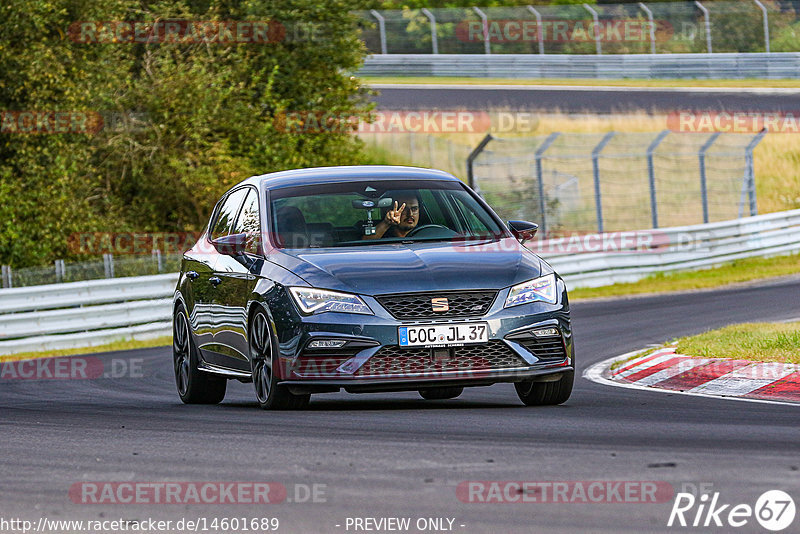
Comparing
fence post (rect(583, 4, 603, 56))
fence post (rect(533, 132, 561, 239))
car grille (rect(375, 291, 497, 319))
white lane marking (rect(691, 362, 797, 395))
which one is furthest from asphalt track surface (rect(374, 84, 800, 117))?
car grille (rect(375, 291, 497, 319))

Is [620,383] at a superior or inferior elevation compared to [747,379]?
inferior

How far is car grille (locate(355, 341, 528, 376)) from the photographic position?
870cm

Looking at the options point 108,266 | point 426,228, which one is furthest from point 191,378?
point 108,266

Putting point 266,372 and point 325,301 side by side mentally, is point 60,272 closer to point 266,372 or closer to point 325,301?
point 266,372

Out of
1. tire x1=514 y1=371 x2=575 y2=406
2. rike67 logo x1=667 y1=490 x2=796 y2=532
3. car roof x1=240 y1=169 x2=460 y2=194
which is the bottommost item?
tire x1=514 y1=371 x2=575 y2=406

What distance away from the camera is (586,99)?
42656 millimetres

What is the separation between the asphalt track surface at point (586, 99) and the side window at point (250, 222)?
2985cm

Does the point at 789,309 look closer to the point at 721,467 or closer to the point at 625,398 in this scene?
the point at 625,398

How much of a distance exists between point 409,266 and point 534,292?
31.1 inches

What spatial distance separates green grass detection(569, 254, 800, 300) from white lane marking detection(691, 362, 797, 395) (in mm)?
12730

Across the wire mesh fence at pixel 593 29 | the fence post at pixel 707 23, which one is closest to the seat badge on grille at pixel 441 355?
the wire mesh fence at pixel 593 29

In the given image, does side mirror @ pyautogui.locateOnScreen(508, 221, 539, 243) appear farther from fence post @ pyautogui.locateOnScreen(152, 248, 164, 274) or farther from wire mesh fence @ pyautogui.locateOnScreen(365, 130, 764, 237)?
Result: wire mesh fence @ pyautogui.locateOnScreen(365, 130, 764, 237)

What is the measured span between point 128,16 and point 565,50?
1778cm

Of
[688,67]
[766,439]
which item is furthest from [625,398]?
[688,67]
